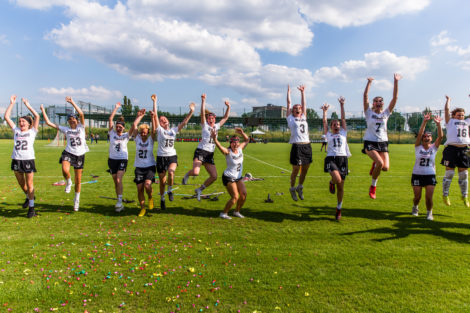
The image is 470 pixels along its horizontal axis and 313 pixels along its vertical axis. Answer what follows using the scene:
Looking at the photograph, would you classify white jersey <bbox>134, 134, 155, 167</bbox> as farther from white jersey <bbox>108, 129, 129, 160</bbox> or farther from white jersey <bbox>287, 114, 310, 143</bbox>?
white jersey <bbox>287, 114, 310, 143</bbox>

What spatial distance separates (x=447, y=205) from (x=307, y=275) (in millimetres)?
5993

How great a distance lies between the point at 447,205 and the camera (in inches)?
306

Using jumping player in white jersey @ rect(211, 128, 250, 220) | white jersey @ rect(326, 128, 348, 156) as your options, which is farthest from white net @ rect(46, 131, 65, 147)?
white jersey @ rect(326, 128, 348, 156)

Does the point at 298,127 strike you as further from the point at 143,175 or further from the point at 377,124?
the point at 143,175

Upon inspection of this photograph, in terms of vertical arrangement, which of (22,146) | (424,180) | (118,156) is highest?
(22,146)

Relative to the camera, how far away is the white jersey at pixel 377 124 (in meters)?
7.55

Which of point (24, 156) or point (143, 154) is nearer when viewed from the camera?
point (24, 156)

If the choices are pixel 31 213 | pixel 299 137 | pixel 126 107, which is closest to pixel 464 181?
pixel 299 137

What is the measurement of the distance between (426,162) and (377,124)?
4.81ft

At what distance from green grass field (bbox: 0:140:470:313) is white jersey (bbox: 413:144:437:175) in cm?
112

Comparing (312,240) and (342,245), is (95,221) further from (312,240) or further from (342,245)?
(342,245)

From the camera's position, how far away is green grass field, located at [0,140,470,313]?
345 cm

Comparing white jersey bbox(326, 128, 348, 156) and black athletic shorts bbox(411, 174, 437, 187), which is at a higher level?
white jersey bbox(326, 128, 348, 156)

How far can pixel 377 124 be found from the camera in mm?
7551
